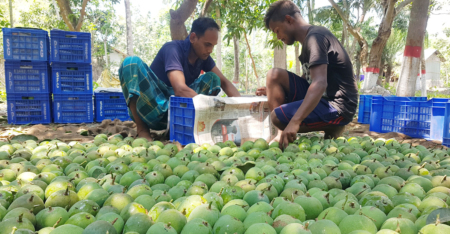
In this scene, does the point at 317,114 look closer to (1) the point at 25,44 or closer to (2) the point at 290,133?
A: (2) the point at 290,133

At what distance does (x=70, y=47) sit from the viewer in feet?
19.9

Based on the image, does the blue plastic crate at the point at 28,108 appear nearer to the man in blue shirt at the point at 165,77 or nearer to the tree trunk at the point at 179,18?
the tree trunk at the point at 179,18

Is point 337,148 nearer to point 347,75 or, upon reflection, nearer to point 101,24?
point 347,75

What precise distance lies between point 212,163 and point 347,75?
6.82 ft

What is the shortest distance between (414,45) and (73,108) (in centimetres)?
738

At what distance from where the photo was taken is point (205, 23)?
13.0ft

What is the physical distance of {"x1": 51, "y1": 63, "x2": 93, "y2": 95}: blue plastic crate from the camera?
599 cm

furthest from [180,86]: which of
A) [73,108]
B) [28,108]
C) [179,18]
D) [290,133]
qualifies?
[28,108]

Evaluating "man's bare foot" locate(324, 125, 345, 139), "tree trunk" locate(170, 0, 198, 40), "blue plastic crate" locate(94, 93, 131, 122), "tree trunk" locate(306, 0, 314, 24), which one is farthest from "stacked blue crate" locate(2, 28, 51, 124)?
"tree trunk" locate(306, 0, 314, 24)

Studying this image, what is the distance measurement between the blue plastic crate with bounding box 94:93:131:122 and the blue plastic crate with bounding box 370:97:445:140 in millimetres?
4926

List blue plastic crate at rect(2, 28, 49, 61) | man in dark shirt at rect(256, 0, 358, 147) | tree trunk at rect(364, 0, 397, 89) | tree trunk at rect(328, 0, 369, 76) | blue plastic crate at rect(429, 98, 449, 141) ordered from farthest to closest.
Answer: tree trunk at rect(328, 0, 369, 76)
tree trunk at rect(364, 0, 397, 89)
blue plastic crate at rect(2, 28, 49, 61)
blue plastic crate at rect(429, 98, 449, 141)
man in dark shirt at rect(256, 0, 358, 147)

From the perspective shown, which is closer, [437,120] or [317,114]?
[317,114]

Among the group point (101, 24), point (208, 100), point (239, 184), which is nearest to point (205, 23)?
point (208, 100)

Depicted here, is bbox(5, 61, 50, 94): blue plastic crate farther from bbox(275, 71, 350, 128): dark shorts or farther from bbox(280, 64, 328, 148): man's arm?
bbox(280, 64, 328, 148): man's arm
